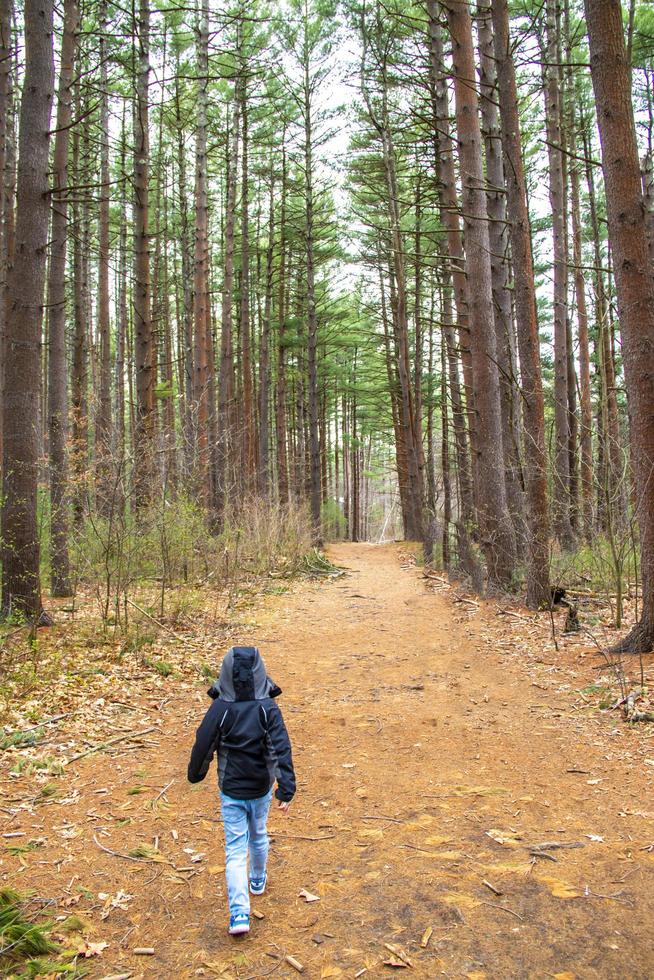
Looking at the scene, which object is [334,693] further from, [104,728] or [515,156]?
[515,156]

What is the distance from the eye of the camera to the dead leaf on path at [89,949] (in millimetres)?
2654

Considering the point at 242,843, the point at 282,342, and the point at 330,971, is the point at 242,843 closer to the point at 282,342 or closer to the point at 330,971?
the point at 330,971

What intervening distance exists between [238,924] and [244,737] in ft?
2.48

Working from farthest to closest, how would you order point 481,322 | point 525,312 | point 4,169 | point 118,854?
point 4,169, point 481,322, point 525,312, point 118,854

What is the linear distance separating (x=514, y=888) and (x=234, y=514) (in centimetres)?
1244

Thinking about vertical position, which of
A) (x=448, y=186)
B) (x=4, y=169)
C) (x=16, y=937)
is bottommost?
(x=16, y=937)

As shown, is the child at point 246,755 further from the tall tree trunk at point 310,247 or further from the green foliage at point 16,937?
the tall tree trunk at point 310,247

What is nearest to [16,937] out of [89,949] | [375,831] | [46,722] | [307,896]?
[89,949]

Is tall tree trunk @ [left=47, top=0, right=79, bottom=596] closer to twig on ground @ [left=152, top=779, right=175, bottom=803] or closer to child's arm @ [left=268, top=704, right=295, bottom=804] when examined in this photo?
twig on ground @ [left=152, top=779, right=175, bottom=803]

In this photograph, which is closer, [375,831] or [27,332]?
[375,831]

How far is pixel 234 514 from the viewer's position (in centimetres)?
1499

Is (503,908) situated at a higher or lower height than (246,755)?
lower

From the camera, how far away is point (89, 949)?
268cm

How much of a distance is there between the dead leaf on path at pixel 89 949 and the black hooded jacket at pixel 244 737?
2.36 ft
